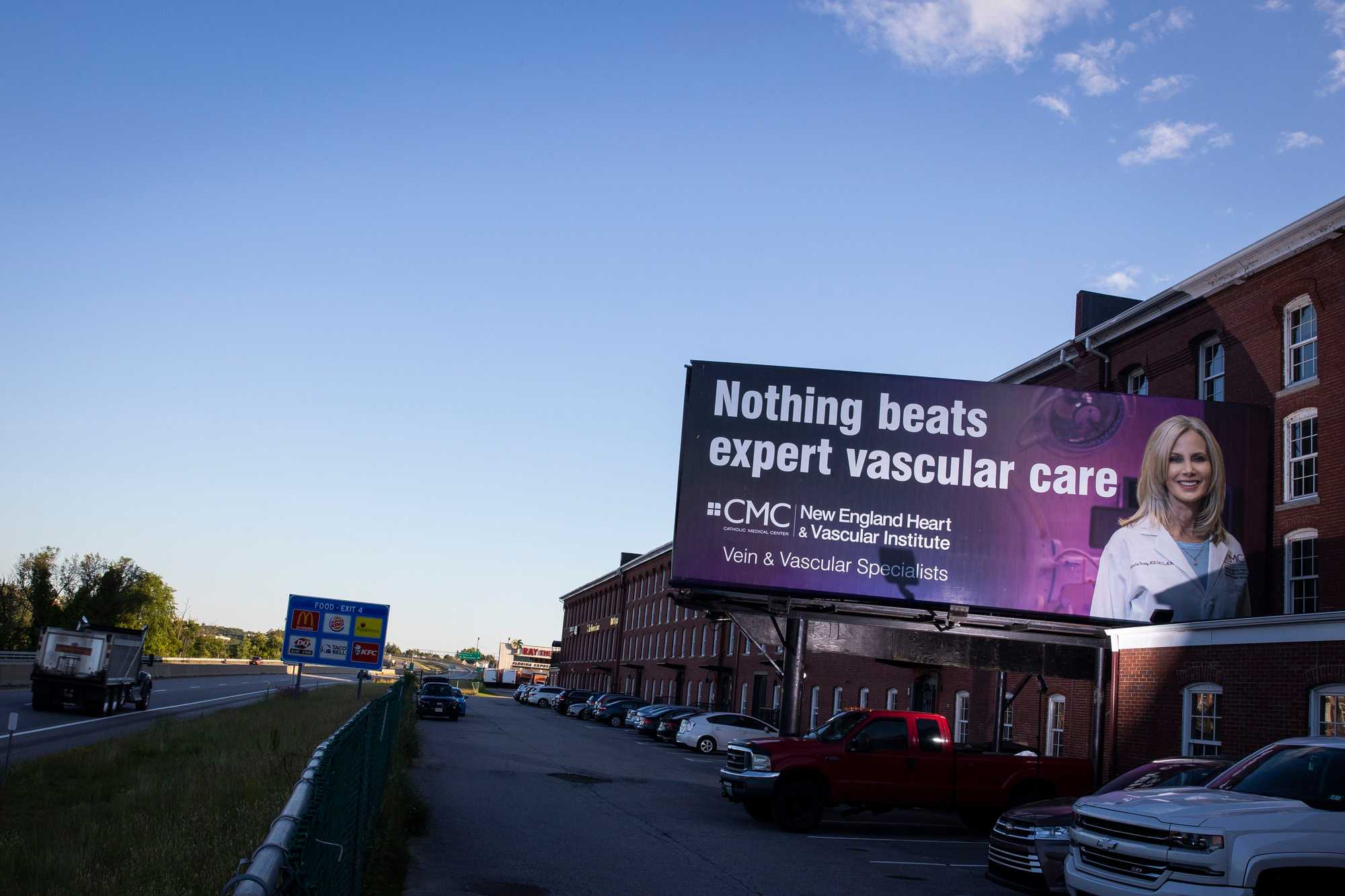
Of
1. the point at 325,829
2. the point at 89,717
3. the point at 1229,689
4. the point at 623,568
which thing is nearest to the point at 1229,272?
the point at 1229,689

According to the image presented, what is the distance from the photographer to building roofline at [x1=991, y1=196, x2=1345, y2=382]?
24.3 metres

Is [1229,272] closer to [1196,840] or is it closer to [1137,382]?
[1137,382]

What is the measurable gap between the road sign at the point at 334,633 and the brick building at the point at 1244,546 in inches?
347

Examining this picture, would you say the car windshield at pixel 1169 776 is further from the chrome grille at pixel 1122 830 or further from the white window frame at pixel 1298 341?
the white window frame at pixel 1298 341

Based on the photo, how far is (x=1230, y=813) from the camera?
→ 28.7 feet

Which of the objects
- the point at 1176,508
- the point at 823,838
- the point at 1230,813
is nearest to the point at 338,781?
the point at 1230,813

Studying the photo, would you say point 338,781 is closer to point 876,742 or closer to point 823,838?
point 823,838

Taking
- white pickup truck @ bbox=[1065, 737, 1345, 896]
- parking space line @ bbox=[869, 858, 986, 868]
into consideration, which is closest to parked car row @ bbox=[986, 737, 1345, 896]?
white pickup truck @ bbox=[1065, 737, 1345, 896]

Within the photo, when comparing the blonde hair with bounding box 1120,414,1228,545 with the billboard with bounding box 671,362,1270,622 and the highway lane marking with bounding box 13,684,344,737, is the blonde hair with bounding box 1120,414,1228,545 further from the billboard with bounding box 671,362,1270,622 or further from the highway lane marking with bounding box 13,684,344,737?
the highway lane marking with bounding box 13,684,344,737

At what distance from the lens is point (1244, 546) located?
25.3 m

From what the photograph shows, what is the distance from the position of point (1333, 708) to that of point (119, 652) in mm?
32505

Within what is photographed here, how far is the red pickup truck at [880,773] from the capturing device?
58.8ft

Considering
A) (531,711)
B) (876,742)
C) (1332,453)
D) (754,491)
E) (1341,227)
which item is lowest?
(531,711)

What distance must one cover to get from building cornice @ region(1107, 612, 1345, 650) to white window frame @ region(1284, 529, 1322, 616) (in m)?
3.54
